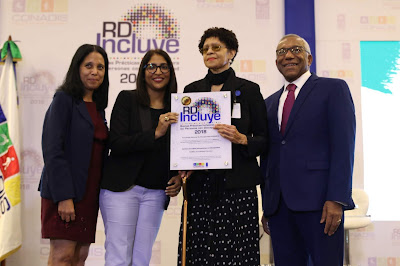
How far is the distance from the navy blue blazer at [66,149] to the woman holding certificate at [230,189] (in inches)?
25.5

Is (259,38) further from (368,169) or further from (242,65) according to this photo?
(368,169)

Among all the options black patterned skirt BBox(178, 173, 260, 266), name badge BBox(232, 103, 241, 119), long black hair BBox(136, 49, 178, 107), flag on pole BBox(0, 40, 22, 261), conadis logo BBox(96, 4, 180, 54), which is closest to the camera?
black patterned skirt BBox(178, 173, 260, 266)

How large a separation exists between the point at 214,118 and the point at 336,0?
11.0ft

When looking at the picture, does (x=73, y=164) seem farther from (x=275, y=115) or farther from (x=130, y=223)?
(x=275, y=115)

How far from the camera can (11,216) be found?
418cm

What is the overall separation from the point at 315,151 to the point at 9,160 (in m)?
3.24

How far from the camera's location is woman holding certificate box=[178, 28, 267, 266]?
2135mm

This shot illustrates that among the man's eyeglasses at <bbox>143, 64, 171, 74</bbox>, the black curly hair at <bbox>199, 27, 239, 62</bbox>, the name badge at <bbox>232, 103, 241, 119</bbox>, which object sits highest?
the black curly hair at <bbox>199, 27, 239, 62</bbox>

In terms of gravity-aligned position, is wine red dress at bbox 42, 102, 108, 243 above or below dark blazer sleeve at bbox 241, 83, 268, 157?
below

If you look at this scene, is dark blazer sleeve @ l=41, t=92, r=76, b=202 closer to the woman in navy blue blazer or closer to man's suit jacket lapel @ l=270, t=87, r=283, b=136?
the woman in navy blue blazer

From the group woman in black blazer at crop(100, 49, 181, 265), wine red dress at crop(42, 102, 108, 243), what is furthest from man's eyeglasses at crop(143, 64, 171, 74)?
wine red dress at crop(42, 102, 108, 243)

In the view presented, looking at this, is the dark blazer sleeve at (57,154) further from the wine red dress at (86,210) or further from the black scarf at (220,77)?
the black scarf at (220,77)

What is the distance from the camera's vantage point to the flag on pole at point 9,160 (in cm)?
414

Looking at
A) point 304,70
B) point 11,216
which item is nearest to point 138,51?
point 11,216
